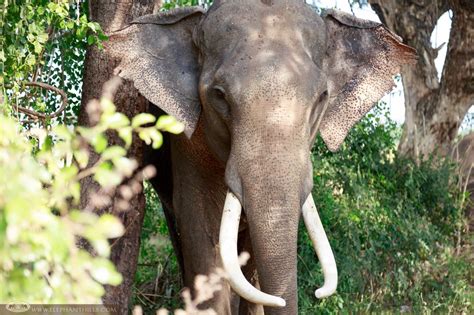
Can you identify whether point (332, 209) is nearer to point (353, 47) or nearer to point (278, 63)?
point (353, 47)

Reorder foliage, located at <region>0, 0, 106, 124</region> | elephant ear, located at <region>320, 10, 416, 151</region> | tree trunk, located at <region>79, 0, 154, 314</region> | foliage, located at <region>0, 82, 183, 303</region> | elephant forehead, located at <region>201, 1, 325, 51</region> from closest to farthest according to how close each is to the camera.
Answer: foliage, located at <region>0, 82, 183, 303</region>, foliage, located at <region>0, 0, 106, 124</region>, elephant forehead, located at <region>201, 1, 325, 51</region>, elephant ear, located at <region>320, 10, 416, 151</region>, tree trunk, located at <region>79, 0, 154, 314</region>

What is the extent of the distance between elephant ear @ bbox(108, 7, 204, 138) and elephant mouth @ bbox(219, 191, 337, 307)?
768 mm

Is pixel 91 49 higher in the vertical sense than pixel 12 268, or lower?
lower

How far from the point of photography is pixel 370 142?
8.74 metres

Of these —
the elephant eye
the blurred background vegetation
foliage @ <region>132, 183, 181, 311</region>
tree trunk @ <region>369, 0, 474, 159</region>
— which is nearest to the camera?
the elephant eye

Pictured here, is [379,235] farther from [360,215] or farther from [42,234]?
[42,234]

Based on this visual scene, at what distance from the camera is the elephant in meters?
4.85

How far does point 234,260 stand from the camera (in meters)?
4.75

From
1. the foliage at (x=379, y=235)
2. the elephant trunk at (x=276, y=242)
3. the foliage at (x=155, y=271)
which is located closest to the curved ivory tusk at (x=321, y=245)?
the elephant trunk at (x=276, y=242)

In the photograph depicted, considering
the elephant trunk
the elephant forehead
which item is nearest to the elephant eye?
the elephant forehead

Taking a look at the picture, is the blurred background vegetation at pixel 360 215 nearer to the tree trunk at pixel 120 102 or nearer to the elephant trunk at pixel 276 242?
the tree trunk at pixel 120 102

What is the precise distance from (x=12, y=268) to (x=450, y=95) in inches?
394

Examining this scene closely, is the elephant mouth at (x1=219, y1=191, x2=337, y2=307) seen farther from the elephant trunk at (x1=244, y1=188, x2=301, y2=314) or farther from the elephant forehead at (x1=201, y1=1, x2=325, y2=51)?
the elephant forehead at (x1=201, y1=1, x2=325, y2=51)

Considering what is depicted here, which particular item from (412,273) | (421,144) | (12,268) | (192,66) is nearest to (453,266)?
(412,273)
